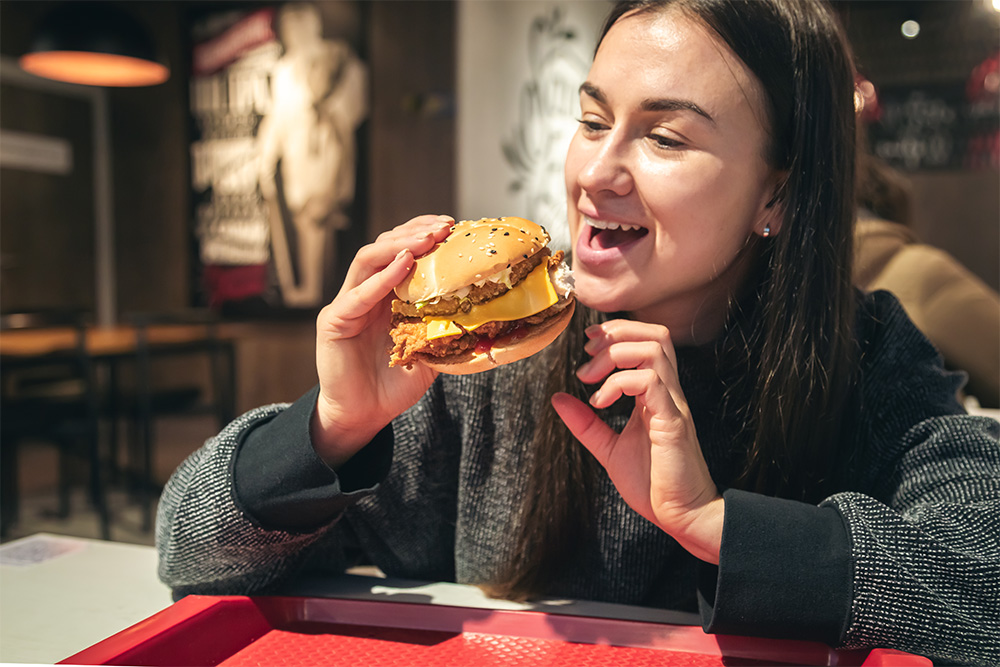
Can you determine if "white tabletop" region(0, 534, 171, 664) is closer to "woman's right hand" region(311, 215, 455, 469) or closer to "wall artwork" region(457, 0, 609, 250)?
"woman's right hand" region(311, 215, 455, 469)

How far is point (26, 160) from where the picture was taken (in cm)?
A: 619

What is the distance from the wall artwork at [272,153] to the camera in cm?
558

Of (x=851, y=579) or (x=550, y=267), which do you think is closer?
(x=851, y=579)

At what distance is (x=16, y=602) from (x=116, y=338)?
176 inches

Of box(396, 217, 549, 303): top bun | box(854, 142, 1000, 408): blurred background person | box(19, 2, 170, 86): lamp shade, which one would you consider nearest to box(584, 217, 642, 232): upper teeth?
box(396, 217, 549, 303): top bun

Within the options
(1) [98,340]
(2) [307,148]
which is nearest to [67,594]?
(1) [98,340]

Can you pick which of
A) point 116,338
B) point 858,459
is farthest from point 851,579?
point 116,338

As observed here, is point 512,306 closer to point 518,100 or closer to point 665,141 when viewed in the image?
point 665,141

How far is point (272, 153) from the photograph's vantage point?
232 inches

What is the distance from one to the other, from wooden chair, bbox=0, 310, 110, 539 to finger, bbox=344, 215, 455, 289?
3845 mm

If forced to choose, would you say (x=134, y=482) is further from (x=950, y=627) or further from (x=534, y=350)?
(x=950, y=627)

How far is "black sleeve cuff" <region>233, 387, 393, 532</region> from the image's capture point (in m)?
1.11

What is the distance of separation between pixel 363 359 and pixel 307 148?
493 cm

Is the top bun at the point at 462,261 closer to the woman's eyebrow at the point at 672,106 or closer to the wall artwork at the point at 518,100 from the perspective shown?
the woman's eyebrow at the point at 672,106
